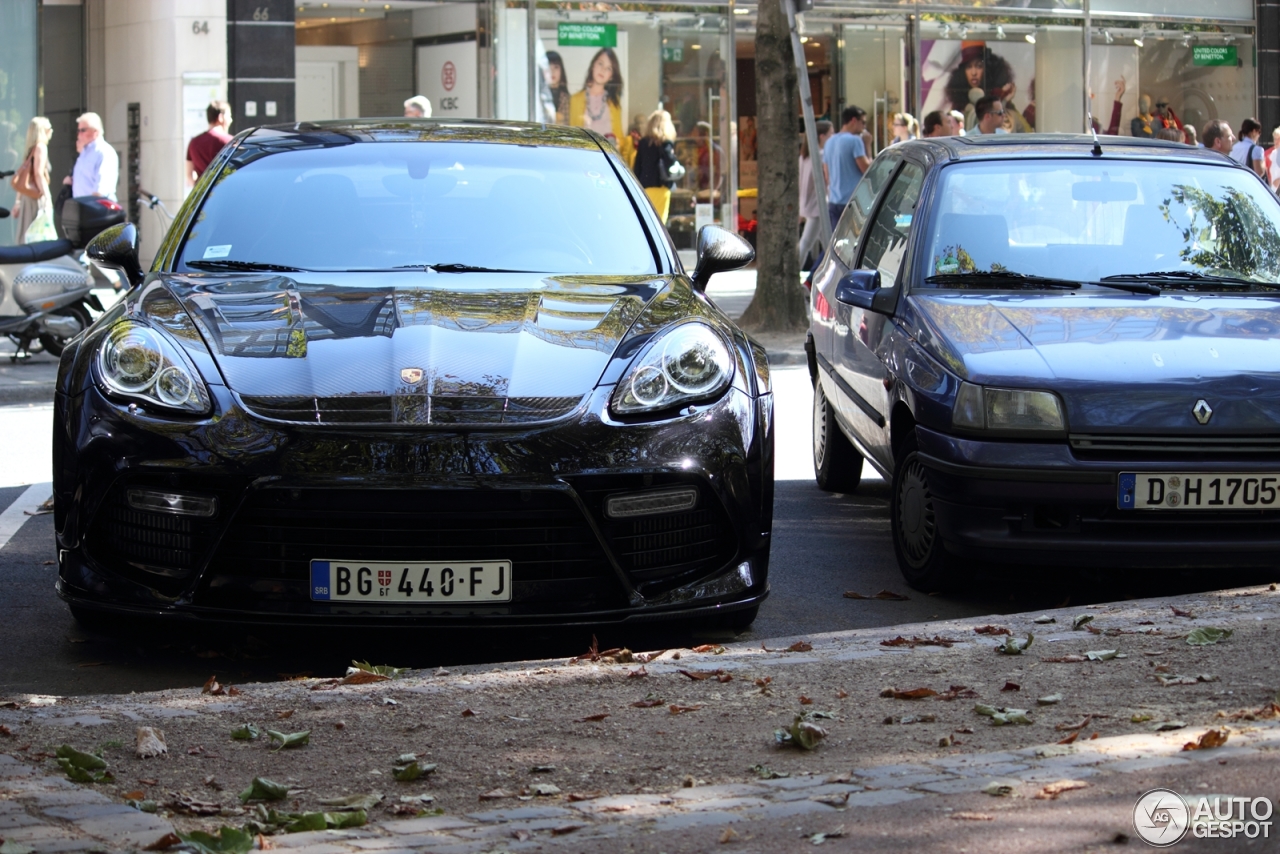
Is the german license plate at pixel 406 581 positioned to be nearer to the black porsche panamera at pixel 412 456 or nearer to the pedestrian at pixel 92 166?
the black porsche panamera at pixel 412 456

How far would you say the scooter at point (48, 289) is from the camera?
1286cm

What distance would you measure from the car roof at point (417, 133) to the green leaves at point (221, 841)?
12.7ft

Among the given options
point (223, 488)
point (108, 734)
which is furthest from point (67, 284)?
point (108, 734)

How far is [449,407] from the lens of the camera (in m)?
4.91

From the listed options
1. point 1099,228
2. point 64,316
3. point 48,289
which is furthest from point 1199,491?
point 64,316

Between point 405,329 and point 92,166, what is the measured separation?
12157mm

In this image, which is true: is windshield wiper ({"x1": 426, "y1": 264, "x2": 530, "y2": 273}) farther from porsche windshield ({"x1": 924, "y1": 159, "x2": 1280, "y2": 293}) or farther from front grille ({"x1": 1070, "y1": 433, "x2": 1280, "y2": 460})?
front grille ({"x1": 1070, "y1": 433, "x2": 1280, "y2": 460})

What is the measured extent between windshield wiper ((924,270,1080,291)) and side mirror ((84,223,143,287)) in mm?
2993

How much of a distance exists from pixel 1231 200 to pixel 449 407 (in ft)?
12.6

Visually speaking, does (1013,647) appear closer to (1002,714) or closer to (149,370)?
(1002,714)

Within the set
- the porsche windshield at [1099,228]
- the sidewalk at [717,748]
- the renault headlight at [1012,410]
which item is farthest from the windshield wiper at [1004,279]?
the sidewalk at [717,748]

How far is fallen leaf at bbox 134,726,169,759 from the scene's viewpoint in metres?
3.91

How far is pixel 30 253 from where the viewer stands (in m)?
13.0

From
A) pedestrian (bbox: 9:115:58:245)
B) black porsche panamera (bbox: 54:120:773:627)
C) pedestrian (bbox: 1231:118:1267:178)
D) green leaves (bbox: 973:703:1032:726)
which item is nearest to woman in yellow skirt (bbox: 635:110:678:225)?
pedestrian (bbox: 1231:118:1267:178)
